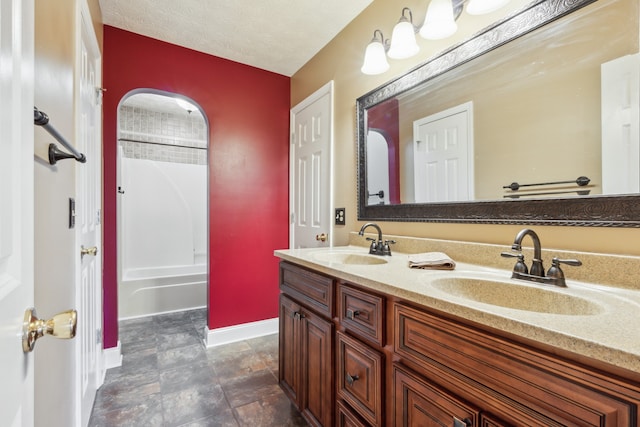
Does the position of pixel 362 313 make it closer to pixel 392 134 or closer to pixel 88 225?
pixel 392 134

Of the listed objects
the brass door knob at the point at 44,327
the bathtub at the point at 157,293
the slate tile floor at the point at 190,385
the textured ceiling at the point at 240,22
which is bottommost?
the slate tile floor at the point at 190,385

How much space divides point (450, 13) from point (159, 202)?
3.61 m

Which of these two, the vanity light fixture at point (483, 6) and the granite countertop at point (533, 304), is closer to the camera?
the granite countertop at point (533, 304)

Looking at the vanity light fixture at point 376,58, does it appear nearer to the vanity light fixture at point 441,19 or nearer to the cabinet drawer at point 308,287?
the vanity light fixture at point 441,19

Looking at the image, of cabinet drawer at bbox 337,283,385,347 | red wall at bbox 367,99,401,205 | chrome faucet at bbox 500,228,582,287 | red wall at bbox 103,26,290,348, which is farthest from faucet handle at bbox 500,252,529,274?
red wall at bbox 103,26,290,348

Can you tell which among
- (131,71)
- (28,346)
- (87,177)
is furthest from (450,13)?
(131,71)

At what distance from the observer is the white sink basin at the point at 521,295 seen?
2.61 feet

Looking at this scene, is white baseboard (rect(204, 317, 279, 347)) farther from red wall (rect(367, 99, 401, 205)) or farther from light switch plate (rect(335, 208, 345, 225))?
red wall (rect(367, 99, 401, 205))

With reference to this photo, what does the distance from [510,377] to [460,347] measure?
0.12 m

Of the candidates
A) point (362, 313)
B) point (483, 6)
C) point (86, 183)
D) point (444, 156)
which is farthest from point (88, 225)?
point (483, 6)

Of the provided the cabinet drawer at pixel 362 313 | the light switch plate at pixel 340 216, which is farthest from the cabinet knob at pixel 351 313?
the light switch plate at pixel 340 216

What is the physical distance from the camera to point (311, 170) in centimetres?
249

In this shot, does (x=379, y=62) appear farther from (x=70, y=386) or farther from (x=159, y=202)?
(x=159, y=202)

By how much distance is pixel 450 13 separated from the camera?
1.32 meters
